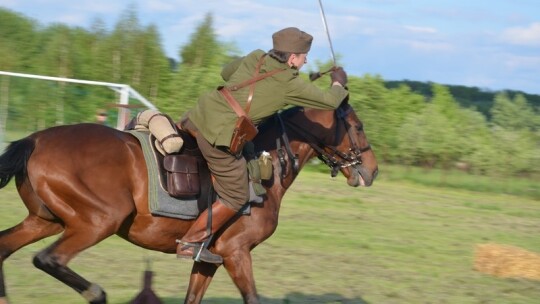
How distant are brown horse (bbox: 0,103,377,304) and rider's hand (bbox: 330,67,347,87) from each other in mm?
606

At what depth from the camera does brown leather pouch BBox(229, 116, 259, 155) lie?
6.70m

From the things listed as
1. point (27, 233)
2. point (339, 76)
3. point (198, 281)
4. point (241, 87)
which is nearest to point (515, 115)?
point (339, 76)

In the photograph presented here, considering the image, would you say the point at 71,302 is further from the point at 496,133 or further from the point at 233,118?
the point at 496,133

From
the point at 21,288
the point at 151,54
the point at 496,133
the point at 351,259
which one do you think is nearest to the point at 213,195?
the point at 21,288

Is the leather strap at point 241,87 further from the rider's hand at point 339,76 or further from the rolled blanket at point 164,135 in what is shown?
the rider's hand at point 339,76

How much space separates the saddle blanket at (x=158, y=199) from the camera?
6.77 m

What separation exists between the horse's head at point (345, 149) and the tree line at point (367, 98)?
16.6 meters

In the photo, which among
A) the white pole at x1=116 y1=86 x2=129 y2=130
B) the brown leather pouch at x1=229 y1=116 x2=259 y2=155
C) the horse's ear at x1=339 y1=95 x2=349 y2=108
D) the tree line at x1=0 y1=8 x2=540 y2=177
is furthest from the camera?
the tree line at x1=0 y1=8 x2=540 y2=177

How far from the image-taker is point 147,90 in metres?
26.6

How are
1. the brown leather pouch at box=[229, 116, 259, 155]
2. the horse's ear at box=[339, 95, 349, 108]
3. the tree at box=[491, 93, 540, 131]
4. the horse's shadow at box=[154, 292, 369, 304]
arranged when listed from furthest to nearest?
the tree at box=[491, 93, 540, 131] < the horse's shadow at box=[154, 292, 369, 304] < the horse's ear at box=[339, 95, 349, 108] < the brown leather pouch at box=[229, 116, 259, 155]

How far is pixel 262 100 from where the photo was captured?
6.84 metres

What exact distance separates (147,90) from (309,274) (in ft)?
55.9

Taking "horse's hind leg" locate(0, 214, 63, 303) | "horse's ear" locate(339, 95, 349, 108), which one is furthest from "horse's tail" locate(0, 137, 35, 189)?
"horse's ear" locate(339, 95, 349, 108)

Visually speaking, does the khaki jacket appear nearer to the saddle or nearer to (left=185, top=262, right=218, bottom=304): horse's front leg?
the saddle
